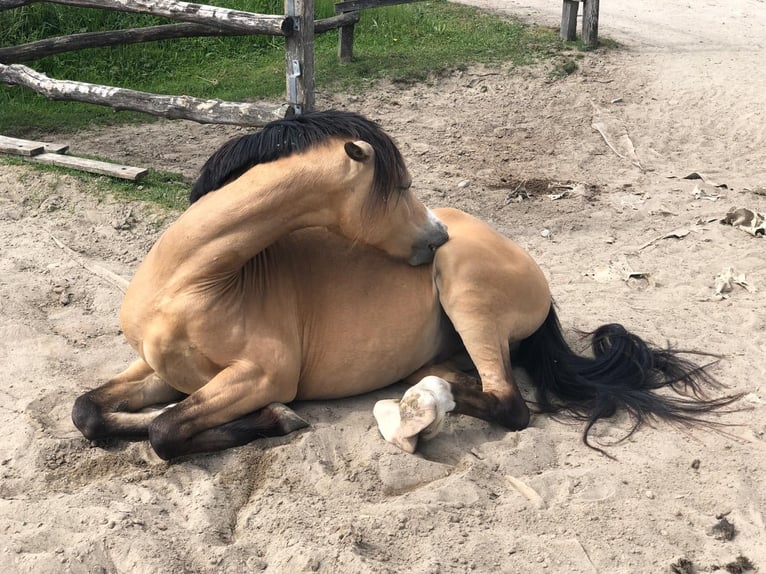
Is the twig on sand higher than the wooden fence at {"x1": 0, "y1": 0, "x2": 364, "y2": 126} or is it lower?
lower

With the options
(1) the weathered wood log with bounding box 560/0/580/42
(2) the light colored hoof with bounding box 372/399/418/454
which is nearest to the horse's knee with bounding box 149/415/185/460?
(2) the light colored hoof with bounding box 372/399/418/454

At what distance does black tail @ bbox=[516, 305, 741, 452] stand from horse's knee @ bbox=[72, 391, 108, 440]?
6.47 feet

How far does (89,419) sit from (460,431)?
1575 mm

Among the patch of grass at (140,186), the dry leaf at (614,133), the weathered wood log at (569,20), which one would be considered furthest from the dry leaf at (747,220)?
the weathered wood log at (569,20)

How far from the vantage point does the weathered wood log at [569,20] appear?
35.8 feet

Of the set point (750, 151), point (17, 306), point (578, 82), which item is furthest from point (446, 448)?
point (578, 82)

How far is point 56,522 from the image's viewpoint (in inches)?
120

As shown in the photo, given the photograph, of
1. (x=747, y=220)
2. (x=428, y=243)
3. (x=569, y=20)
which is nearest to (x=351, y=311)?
(x=428, y=243)

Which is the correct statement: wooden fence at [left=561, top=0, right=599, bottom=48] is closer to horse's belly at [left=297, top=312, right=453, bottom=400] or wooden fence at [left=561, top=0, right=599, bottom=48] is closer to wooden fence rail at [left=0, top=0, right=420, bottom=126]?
wooden fence rail at [left=0, top=0, right=420, bottom=126]

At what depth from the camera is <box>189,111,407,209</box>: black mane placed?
11.3 feet

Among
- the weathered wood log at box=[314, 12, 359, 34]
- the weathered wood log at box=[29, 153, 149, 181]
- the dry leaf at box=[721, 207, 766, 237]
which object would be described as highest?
the weathered wood log at box=[314, 12, 359, 34]

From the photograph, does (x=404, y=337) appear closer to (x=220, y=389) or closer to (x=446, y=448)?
(x=446, y=448)

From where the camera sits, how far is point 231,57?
10984 mm

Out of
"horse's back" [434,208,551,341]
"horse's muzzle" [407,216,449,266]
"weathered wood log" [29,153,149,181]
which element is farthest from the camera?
"weathered wood log" [29,153,149,181]
